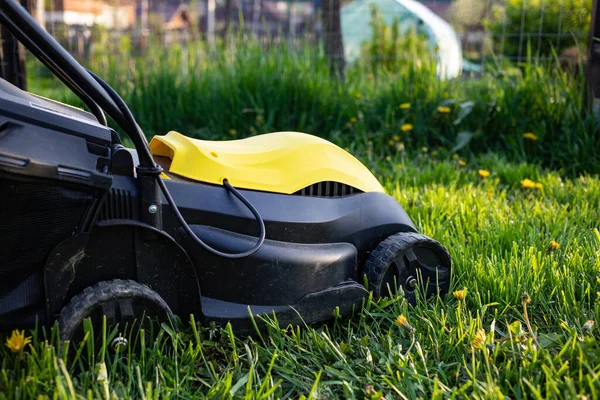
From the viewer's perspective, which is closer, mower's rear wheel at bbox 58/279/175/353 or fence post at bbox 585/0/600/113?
mower's rear wheel at bbox 58/279/175/353

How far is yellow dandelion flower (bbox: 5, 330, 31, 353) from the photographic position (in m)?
1.17

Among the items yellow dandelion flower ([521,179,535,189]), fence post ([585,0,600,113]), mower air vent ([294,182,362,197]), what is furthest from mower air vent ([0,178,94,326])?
fence post ([585,0,600,113])

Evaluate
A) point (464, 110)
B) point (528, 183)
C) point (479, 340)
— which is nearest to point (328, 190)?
point (479, 340)

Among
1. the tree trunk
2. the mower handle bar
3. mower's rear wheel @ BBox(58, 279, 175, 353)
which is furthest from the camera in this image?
the tree trunk

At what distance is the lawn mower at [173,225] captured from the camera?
45.8 inches

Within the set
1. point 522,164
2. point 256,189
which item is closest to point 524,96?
point 522,164

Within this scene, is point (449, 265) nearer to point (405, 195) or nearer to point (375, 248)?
point (375, 248)

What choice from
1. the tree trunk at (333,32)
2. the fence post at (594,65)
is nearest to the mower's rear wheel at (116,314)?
the fence post at (594,65)

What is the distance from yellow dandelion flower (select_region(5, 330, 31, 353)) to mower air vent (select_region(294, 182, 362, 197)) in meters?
0.66

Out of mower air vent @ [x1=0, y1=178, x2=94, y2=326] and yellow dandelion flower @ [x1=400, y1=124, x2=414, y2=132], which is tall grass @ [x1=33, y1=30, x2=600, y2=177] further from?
mower air vent @ [x1=0, y1=178, x2=94, y2=326]

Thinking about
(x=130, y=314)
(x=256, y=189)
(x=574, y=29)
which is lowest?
(x=130, y=314)

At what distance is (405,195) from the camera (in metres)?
2.39

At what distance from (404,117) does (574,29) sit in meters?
1.67

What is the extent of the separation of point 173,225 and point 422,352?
58 centimetres
